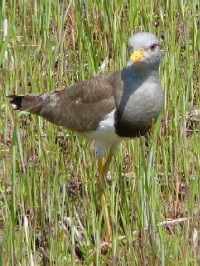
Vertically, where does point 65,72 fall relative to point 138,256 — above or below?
above

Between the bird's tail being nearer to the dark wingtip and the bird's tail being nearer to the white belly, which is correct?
the dark wingtip

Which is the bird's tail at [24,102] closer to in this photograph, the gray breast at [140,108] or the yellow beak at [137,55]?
the gray breast at [140,108]

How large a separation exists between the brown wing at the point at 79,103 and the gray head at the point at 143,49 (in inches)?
9.2

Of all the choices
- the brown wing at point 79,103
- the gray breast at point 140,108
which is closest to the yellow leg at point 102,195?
the brown wing at point 79,103

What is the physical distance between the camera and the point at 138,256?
433 cm

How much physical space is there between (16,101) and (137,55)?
0.88 meters

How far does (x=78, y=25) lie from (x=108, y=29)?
291 millimetres

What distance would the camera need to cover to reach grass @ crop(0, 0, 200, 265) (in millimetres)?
4387

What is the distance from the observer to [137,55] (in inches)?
190

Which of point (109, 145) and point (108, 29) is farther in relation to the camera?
point (108, 29)

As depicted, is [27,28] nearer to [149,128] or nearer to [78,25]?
[78,25]

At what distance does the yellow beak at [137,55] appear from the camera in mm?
4820

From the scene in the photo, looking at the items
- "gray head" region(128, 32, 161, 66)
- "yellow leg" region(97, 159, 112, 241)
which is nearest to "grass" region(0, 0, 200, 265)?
"yellow leg" region(97, 159, 112, 241)

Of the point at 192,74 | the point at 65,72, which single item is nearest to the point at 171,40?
the point at 192,74
